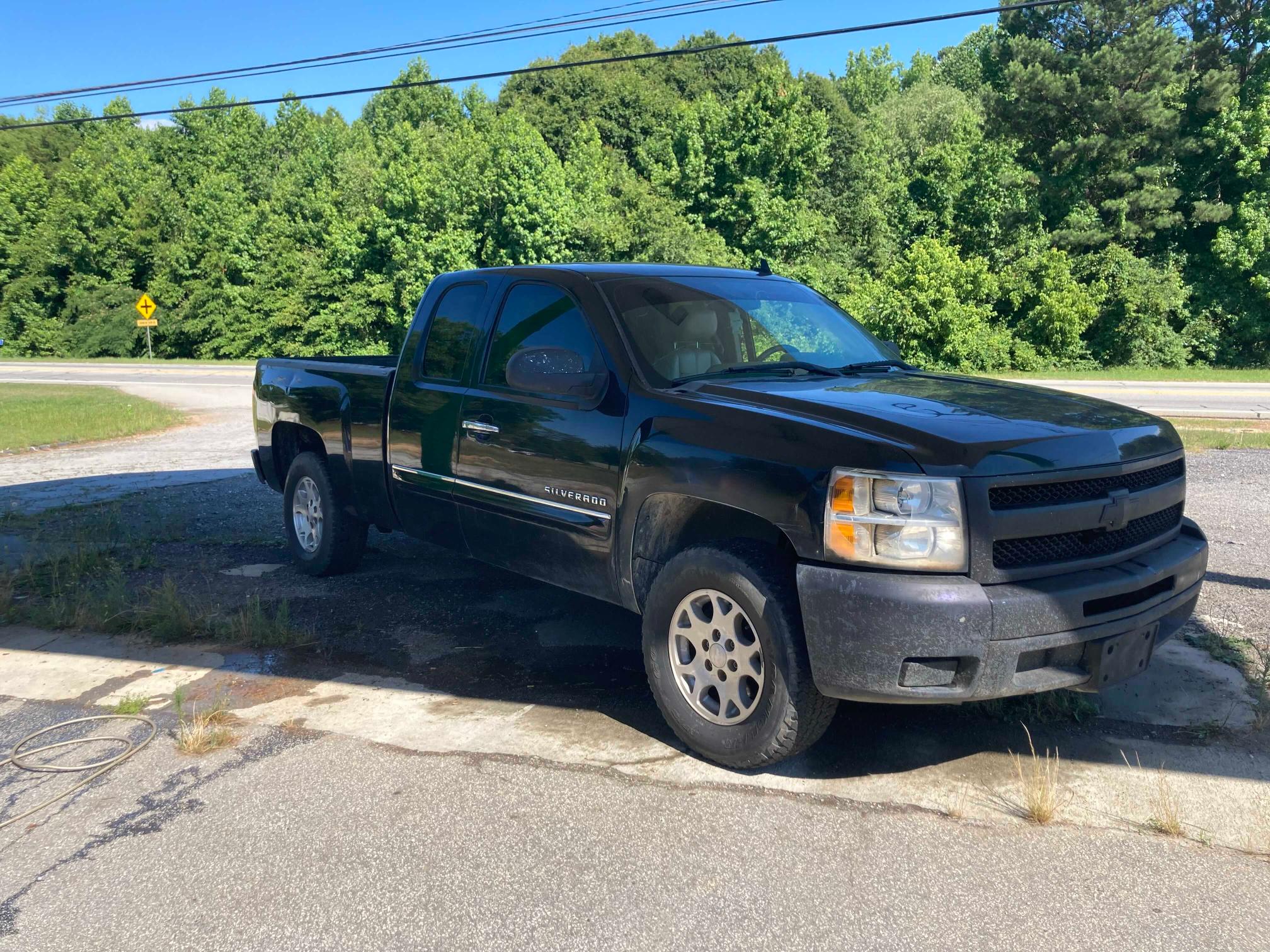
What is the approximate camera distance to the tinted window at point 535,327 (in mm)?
4711

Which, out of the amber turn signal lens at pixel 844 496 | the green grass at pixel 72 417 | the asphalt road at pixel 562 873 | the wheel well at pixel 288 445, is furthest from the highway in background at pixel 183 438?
the amber turn signal lens at pixel 844 496

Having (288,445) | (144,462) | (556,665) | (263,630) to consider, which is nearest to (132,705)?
(263,630)

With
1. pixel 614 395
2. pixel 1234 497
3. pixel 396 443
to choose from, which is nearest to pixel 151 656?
pixel 396 443

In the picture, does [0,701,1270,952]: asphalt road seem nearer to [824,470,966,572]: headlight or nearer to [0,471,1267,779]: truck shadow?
[0,471,1267,779]: truck shadow

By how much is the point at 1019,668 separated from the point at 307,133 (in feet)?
220

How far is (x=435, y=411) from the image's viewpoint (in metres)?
5.37

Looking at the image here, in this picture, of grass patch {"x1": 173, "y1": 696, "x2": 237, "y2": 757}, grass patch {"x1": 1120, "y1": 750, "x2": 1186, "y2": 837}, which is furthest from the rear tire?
grass patch {"x1": 1120, "y1": 750, "x2": 1186, "y2": 837}

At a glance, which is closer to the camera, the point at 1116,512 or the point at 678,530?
the point at 1116,512

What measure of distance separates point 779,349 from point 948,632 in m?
1.94

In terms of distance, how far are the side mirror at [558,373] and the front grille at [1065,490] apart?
1743mm

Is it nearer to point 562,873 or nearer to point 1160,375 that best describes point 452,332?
point 562,873

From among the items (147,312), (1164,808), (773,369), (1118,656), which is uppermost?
(147,312)

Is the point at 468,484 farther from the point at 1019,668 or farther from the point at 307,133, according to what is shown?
the point at 307,133

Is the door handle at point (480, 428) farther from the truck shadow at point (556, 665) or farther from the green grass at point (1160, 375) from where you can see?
the green grass at point (1160, 375)
